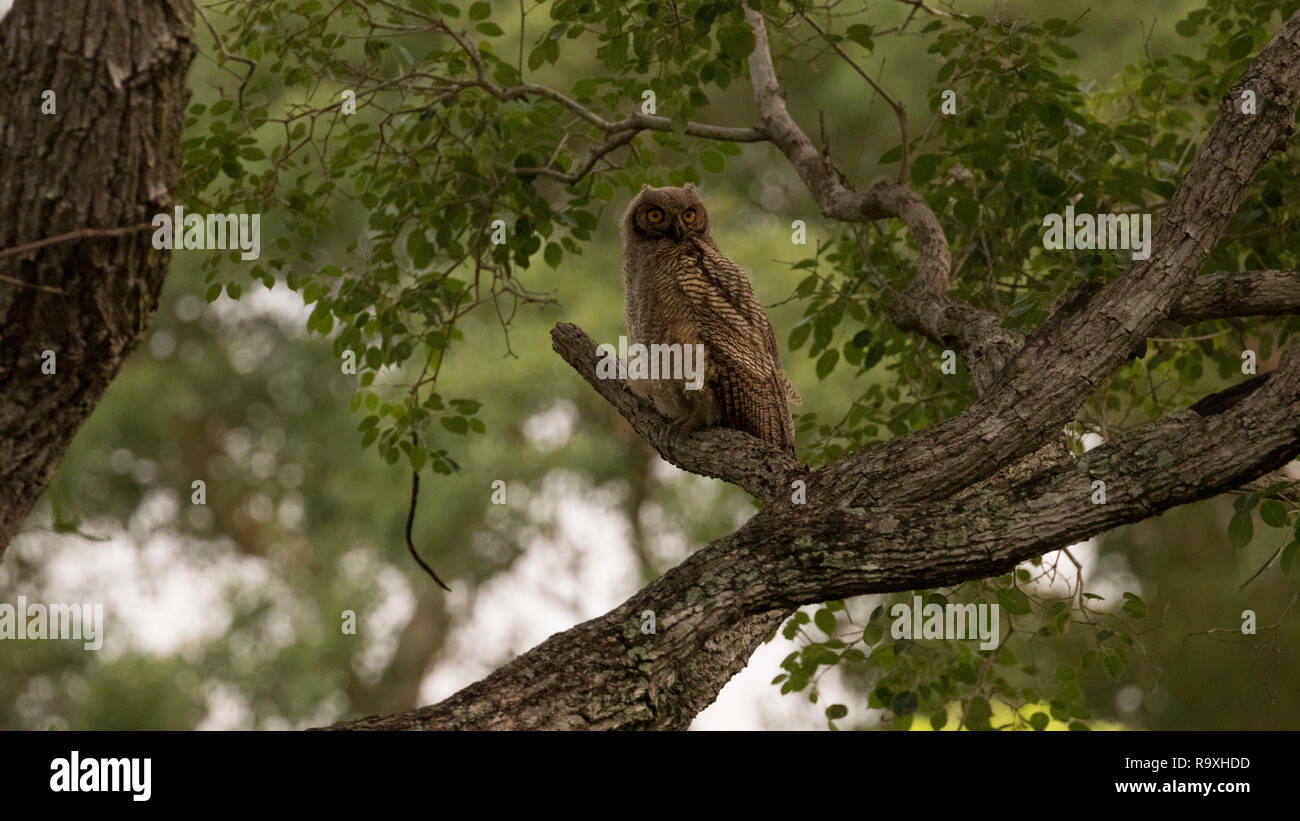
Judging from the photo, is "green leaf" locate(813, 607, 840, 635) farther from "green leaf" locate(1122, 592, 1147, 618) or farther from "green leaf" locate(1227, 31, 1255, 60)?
"green leaf" locate(1227, 31, 1255, 60)

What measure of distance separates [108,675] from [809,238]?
7.01 metres

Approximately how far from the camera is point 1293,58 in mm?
2857

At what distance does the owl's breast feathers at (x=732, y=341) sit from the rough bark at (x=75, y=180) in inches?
79.6

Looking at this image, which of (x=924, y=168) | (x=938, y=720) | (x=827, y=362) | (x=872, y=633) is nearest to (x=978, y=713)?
(x=938, y=720)

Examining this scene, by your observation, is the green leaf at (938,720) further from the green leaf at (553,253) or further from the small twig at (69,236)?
the small twig at (69,236)

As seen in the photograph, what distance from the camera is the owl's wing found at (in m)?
3.89

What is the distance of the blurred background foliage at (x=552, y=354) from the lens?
409cm

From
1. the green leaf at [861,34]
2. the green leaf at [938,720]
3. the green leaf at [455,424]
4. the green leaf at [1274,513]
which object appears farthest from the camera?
the green leaf at [455,424]

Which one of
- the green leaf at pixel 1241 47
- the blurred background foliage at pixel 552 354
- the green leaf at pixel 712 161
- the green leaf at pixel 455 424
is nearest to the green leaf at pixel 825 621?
the blurred background foliage at pixel 552 354

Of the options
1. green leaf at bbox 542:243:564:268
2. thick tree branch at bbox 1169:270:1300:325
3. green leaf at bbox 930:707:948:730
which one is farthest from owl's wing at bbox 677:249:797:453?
thick tree branch at bbox 1169:270:1300:325

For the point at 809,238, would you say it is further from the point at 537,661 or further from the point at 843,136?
the point at 537,661

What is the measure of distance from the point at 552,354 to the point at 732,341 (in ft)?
20.9

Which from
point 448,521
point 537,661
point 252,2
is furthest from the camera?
point 448,521
